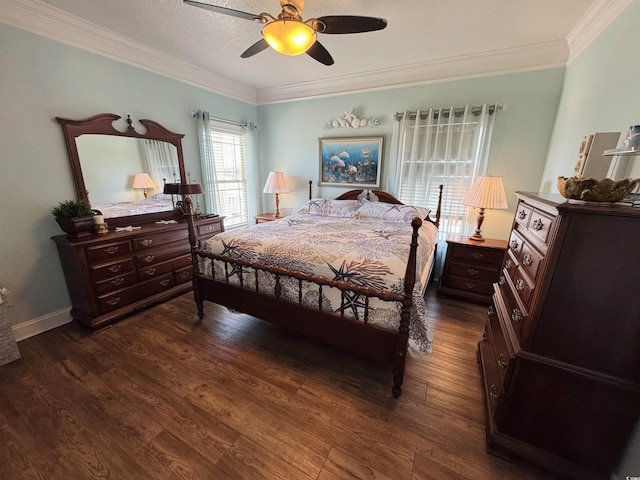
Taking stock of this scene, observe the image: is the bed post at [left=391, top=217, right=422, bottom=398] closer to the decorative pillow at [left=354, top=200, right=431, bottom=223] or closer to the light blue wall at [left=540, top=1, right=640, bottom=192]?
the light blue wall at [left=540, top=1, right=640, bottom=192]

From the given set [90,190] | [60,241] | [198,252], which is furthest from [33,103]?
[198,252]

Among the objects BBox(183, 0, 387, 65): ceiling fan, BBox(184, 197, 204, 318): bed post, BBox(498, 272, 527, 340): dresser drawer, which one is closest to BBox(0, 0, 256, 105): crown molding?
BBox(183, 0, 387, 65): ceiling fan

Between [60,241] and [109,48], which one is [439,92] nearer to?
[109,48]

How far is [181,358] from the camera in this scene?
2.10 meters

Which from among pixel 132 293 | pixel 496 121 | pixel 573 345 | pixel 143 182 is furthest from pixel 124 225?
pixel 496 121

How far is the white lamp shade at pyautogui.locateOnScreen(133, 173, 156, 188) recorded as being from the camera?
2.99 m

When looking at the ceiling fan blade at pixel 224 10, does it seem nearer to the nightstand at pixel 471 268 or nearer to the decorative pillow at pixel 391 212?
the decorative pillow at pixel 391 212

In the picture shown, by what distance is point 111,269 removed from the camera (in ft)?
8.19

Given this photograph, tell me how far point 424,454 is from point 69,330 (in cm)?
318

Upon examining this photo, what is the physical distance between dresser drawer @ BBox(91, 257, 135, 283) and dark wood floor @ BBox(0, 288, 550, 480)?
522 millimetres

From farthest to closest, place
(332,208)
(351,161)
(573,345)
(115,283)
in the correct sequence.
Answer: (351,161) → (332,208) → (115,283) → (573,345)

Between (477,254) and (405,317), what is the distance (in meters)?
1.85

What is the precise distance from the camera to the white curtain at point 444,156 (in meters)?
3.09

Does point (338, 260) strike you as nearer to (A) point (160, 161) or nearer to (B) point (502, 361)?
(B) point (502, 361)
